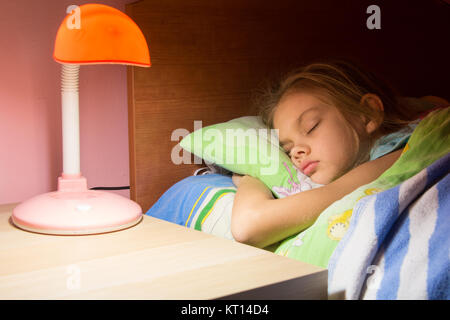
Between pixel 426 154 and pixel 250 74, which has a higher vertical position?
pixel 250 74

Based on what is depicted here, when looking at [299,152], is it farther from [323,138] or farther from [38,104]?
[38,104]

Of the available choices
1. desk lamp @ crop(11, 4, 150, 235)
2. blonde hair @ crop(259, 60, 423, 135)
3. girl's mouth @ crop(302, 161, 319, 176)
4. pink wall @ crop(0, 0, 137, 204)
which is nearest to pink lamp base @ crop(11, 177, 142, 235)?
desk lamp @ crop(11, 4, 150, 235)

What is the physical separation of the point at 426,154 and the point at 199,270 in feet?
1.64

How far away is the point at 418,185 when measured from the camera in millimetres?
822

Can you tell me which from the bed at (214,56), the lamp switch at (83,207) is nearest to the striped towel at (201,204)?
the bed at (214,56)

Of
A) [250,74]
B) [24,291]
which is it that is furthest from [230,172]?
[24,291]

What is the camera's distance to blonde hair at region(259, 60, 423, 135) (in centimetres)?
128

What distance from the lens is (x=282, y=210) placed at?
99 cm

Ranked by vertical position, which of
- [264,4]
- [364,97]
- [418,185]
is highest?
[264,4]

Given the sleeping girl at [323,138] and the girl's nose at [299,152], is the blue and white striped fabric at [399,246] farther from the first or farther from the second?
the girl's nose at [299,152]

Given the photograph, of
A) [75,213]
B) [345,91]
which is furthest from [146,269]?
[345,91]

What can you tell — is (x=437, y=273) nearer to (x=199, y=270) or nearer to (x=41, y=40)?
(x=199, y=270)

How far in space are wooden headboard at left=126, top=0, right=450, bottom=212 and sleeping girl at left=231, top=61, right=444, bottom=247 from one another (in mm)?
148

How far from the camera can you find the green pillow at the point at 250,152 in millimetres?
1149
